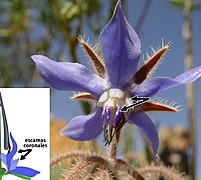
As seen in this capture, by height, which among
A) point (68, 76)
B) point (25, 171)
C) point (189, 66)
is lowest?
point (25, 171)

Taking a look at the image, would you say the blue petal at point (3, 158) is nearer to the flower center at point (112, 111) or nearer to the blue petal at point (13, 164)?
the blue petal at point (13, 164)

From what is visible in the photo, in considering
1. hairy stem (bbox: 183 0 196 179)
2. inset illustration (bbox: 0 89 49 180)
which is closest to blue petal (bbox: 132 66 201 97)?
inset illustration (bbox: 0 89 49 180)

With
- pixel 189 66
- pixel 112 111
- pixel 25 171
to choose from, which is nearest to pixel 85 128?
→ pixel 112 111

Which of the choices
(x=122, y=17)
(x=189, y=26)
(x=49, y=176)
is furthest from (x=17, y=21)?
(x=122, y=17)

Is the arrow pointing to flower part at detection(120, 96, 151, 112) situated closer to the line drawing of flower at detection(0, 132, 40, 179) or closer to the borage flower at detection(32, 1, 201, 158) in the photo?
the borage flower at detection(32, 1, 201, 158)

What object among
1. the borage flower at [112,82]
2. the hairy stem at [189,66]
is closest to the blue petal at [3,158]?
the borage flower at [112,82]

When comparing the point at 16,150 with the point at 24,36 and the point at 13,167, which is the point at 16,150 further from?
the point at 24,36
